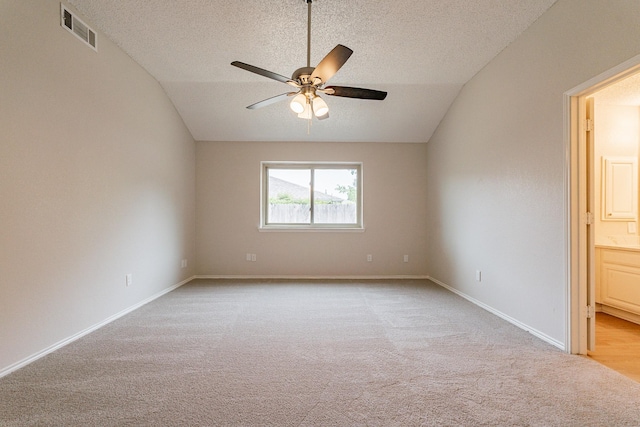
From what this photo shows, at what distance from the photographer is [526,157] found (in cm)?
294

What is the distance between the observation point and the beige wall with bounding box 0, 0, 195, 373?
7.05ft

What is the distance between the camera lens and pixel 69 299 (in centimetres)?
266

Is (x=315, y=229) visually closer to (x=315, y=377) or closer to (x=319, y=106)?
(x=319, y=106)

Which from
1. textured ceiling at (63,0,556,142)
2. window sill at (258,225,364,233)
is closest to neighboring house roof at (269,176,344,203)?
window sill at (258,225,364,233)

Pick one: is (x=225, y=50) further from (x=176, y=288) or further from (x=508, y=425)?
(x=508, y=425)

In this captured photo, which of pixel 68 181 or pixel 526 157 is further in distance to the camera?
pixel 526 157

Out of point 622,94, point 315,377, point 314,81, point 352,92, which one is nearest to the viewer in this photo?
point 315,377

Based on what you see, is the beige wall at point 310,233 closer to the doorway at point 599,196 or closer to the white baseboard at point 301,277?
the white baseboard at point 301,277

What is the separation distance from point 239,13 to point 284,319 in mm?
2833

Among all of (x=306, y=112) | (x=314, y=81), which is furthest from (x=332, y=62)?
(x=306, y=112)

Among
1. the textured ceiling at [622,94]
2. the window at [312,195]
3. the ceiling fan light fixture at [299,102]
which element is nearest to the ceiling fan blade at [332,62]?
the ceiling fan light fixture at [299,102]

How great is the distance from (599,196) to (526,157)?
5.62ft

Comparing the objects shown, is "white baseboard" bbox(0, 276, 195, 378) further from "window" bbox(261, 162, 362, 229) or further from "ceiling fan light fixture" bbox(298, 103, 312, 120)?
"ceiling fan light fixture" bbox(298, 103, 312, 120)

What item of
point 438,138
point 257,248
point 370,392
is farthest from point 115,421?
point 438,138
